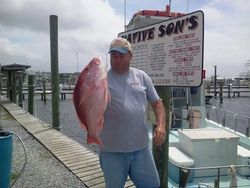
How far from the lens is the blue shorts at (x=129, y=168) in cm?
292

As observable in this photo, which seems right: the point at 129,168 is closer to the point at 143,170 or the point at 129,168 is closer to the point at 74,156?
the point at 143,170

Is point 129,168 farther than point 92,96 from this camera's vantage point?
Yes

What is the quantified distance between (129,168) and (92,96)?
2.93 ft

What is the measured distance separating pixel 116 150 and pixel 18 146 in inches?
184

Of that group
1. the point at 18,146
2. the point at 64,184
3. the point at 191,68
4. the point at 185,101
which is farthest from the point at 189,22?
the point at 185,101

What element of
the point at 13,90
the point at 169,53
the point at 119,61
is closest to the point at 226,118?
the point at 13,90

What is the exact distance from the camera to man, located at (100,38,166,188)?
2826 mm

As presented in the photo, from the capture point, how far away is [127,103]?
2.83 m

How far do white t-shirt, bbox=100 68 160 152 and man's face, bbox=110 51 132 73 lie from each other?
A: 46 millimetres

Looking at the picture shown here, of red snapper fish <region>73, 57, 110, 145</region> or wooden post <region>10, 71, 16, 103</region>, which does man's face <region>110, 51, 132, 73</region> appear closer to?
red snapper fish <region>73, 57, 110, 145</region>

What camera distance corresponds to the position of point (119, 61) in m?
2.83

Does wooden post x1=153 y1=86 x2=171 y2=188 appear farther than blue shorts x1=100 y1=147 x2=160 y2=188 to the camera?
Yes

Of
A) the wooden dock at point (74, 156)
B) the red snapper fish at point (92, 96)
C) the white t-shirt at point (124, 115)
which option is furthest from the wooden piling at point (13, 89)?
the red snapper fish at point (92, 96)

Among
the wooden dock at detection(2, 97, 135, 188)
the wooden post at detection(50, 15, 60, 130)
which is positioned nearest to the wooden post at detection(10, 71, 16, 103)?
the wooden post at detection(50, 15, 60, 130)
